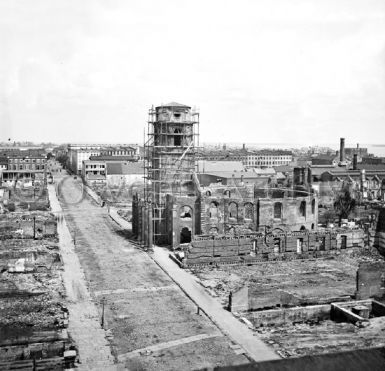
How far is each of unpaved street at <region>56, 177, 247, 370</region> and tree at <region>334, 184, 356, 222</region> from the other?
2526 cm

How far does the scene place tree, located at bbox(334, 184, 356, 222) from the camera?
2251 inches

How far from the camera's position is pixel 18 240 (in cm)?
4553

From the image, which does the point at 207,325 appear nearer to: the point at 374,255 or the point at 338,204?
the point at 374,255

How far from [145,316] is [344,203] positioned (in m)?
38.6

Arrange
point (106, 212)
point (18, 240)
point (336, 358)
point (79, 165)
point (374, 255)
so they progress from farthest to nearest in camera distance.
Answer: point (79, 165), point (106, 212), point (18, 240), point (374, 255), point (336, 358)

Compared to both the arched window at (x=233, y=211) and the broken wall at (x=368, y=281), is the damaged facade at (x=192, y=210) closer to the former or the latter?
the arched window at (x=233, y=211)

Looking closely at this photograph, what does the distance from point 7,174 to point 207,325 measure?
85352 millimetres

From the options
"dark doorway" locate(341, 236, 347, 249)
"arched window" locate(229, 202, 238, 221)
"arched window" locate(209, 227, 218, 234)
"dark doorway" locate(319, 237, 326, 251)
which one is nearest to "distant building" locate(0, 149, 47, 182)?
"arched window" locate(229, 202, 238, 221)

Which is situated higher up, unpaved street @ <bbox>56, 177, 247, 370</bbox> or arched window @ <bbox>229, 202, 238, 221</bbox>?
arched window @ <bbox>229, 202, 238, 221</bbox>

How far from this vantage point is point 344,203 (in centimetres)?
5950

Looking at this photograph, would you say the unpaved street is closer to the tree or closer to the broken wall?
the broken wall

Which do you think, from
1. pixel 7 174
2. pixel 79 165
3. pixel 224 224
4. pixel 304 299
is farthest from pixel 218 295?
pixel 79 165

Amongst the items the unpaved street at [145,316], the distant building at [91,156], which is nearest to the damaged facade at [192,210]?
the unpaved street at [145,316]

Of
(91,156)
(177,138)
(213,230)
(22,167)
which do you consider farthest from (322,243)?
(91,156)
